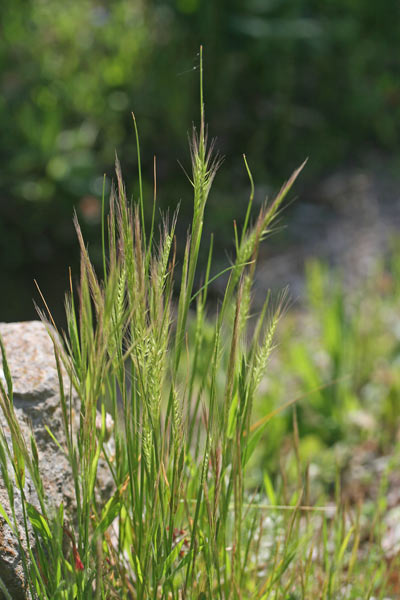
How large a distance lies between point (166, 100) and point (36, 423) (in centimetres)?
292

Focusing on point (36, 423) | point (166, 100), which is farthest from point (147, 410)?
point (166, 100)

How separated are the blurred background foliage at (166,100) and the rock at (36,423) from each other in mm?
1920

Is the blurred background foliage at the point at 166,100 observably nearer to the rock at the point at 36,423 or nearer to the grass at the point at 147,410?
the rock at the point at 36,423

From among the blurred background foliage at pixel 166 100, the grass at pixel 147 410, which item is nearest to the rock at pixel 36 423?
the grass at pixel 147 410

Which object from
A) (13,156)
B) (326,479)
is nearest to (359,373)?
(326,479)

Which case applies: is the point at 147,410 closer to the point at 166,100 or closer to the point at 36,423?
the point at 36,423

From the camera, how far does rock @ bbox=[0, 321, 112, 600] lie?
→ 97 cm

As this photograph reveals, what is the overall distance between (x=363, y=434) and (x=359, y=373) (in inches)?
12.4

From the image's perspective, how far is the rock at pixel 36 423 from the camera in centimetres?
97

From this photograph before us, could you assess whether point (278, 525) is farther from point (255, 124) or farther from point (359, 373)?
point (255, 124)

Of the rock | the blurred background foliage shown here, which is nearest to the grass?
the rock

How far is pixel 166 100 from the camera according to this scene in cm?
375

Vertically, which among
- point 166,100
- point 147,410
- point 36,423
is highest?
point 166,100

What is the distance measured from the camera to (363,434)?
7.13ft
